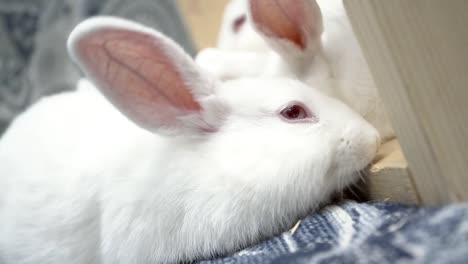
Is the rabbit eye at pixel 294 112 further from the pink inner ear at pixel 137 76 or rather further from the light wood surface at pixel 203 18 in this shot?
the light wood surface at pixel 203 18

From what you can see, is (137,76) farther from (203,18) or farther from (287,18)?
(203,18)

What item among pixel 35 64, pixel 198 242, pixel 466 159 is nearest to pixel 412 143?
pixel 466 159

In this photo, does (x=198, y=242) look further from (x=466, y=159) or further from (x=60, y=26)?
(x=60, y=26)

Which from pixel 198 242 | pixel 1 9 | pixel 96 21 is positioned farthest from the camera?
pixel 1 9

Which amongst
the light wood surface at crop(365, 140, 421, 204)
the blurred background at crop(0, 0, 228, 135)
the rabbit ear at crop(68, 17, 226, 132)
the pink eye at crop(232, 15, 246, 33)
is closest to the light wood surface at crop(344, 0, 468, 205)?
the light wood surface at crop(365, 140, 421, 204)

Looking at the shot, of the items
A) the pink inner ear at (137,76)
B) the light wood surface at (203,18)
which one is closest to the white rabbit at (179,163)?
the pink inner ear at (137,76)

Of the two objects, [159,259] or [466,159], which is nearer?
[466,159]

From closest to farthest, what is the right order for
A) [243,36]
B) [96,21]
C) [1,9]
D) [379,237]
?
[379,237], [96,21], [243,36], [1,9]
